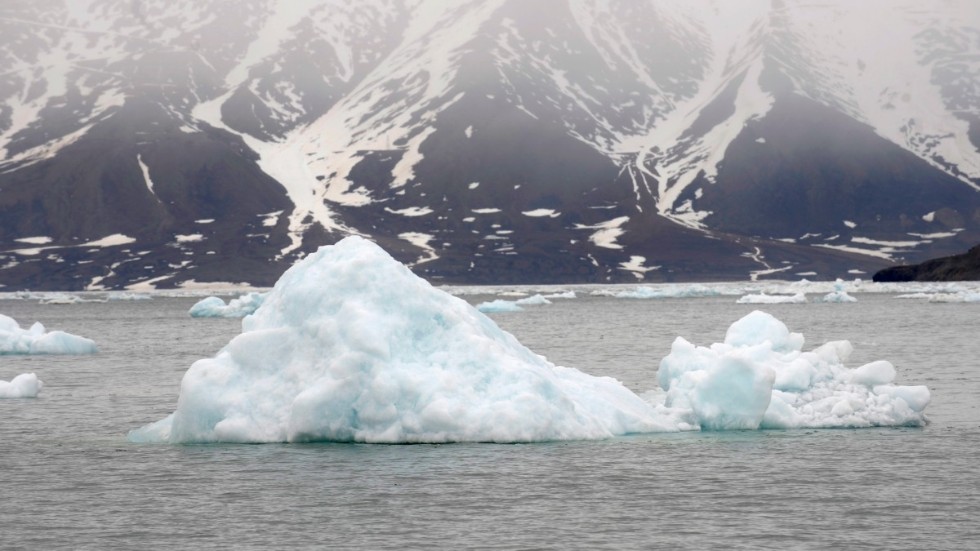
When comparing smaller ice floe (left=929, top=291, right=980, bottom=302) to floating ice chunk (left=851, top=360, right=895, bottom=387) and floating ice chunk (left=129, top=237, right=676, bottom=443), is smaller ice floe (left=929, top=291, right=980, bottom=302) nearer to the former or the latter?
floating ice chunk (left=851, top=360, right=895, bottom=387)

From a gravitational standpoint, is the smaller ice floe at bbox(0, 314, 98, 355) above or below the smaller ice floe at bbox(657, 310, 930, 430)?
below

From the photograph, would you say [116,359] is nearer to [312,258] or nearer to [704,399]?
[312,258]

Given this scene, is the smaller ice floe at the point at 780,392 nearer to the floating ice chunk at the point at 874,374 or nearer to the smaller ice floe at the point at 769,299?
the floating ice chunk at the point at 874,374

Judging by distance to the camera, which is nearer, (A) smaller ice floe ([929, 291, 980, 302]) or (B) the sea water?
(B) the sea water

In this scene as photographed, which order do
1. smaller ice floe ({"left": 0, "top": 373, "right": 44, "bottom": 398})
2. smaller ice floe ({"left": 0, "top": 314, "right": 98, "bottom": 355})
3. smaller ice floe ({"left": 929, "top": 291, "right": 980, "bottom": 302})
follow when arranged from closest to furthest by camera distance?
smaller ice floe ({"left": 0, "top": 373, "right": 44, "bottom": 398})
smaller ice floe ({"left": 0, "top": 314, "right": 98, "bottom": 355})
smaller ice floe ({"left": 929, "top": 291, "right": 980, "bottom": 302})

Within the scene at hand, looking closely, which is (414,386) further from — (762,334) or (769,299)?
(769,299)

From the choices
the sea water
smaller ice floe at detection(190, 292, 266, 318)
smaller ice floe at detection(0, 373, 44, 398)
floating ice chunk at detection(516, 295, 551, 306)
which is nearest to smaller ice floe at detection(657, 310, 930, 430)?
the sea water

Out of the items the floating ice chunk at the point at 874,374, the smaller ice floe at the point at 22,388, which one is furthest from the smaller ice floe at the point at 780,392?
the smaller ice floe at the point at 22,388

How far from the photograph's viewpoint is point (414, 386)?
25375 millimetres

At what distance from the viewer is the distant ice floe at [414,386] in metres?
25.6

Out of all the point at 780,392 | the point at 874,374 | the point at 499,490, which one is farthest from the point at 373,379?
the point at 874,374

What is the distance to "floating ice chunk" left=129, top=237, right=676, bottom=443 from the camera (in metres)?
25.6

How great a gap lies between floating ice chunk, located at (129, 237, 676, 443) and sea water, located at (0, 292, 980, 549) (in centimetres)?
46

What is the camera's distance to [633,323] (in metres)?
86.6
